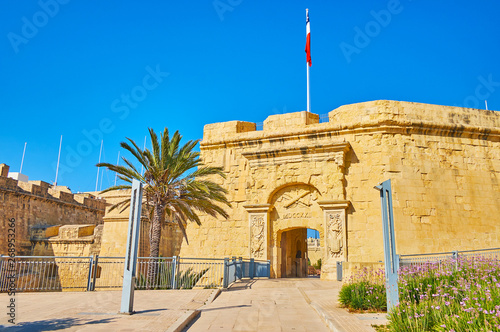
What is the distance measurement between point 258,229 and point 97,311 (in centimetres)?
974

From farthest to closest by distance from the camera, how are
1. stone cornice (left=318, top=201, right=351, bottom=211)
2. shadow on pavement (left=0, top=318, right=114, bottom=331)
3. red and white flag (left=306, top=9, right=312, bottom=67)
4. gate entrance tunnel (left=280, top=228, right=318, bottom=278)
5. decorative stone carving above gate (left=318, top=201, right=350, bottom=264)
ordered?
red and white flag (left=306, top=9, right=312, bottom=67)
gate entrance tunnel (left=280, top=228, right=318, bottom=278)
stone cornice (left=318, top=201, right=351, bottom=211)
decorative stone carving above gate (left=318, top=201, right=350, bottom=264)
shadow on pavement (left=0, top=318, right=114, bottom=331)

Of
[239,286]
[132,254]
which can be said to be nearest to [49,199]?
[239,286]

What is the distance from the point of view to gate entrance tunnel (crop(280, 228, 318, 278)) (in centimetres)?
1728

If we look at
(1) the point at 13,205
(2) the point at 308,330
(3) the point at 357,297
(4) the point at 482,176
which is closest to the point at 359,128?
(4) the point at 482,176

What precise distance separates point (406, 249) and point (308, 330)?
32.6ft

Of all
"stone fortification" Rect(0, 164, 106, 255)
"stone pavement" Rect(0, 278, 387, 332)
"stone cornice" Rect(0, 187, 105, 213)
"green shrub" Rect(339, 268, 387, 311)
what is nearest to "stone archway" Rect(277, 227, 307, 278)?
"stone pavement" Rect(0, 278, 387, 332)

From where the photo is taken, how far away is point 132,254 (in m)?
7.11

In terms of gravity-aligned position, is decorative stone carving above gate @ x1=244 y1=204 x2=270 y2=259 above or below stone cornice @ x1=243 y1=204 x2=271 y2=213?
below

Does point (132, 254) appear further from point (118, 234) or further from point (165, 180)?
point (118, 234)

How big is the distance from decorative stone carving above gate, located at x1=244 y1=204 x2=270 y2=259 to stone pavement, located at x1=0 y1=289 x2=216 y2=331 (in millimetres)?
6071

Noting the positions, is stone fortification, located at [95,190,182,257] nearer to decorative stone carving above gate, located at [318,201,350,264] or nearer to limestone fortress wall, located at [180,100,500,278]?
limestone fortress wall, located at [180,100,500,278]

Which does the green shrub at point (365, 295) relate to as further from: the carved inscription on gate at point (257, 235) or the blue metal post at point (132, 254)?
the carved inscription on gate at point (257, 235)

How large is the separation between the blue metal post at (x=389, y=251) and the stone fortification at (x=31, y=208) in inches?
814

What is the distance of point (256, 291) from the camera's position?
35.7 feet
